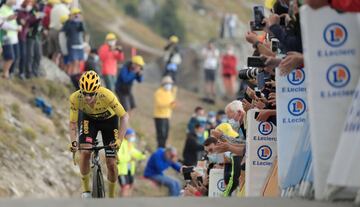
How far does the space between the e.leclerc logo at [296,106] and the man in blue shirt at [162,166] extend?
11947 mm

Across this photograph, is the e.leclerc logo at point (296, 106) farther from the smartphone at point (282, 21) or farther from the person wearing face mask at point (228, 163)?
the person wearing face mask at point (228, 163)

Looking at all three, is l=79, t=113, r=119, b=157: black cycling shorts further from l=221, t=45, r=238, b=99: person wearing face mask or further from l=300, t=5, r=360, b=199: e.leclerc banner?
l=221, t=45, r=238, b=99: person wearing face mask

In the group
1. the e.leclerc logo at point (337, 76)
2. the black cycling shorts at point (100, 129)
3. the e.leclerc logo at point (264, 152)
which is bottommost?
the e.leclerc logo at point (264, 152)

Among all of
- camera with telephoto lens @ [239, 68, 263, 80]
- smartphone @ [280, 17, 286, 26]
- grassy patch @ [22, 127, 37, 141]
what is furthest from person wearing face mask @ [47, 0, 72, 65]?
smartphone @ [280, 17, 286, 26]

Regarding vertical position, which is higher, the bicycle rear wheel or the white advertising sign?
the white advertising sign

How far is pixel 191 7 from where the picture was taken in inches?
3654

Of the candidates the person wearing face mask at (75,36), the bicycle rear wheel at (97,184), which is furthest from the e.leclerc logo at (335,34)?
the person wearing face mask at (75,36)

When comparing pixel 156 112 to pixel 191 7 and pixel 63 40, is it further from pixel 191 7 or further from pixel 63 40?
pixel 191 7

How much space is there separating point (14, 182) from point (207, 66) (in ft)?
48.4

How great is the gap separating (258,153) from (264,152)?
8cm

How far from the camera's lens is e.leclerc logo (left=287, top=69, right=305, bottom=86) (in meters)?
13.2

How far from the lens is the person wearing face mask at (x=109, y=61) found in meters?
29.4

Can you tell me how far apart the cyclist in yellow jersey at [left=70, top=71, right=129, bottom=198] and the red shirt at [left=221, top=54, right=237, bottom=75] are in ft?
63.0

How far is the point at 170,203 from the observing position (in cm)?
1073
